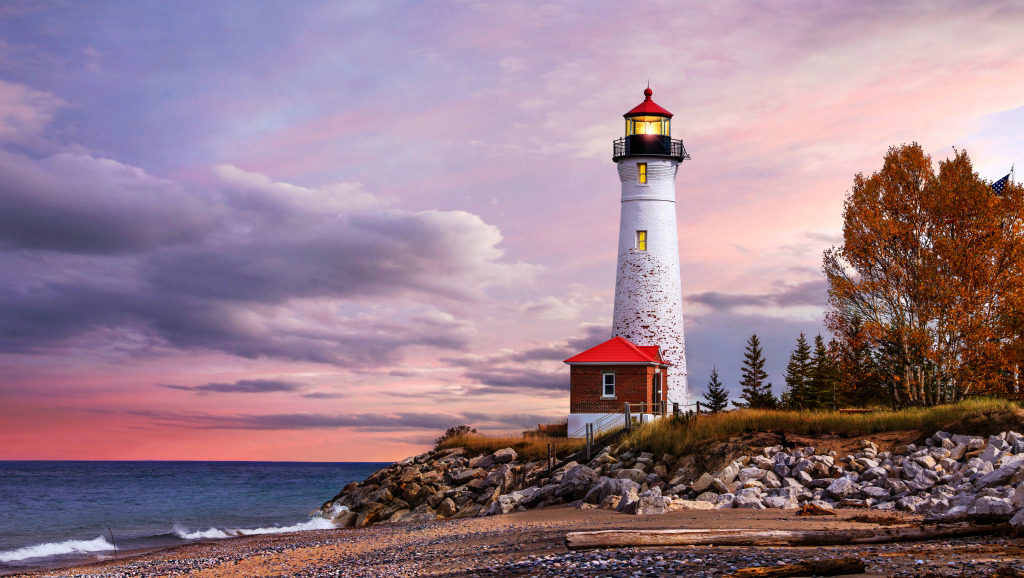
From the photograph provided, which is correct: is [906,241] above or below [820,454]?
above

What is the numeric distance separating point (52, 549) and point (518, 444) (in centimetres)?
1924

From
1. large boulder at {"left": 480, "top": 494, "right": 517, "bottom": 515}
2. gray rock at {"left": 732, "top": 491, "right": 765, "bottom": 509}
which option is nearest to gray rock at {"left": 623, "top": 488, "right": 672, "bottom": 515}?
gray rock at {"left": 732, "top": 491, "right": 765, "bottom": 509}

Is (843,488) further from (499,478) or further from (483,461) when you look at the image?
(483,461)

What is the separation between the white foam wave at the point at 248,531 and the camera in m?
31.0

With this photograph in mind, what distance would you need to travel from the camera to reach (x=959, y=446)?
20.4 m

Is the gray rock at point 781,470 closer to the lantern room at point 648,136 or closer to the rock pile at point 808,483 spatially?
the rock pile at point 808,483

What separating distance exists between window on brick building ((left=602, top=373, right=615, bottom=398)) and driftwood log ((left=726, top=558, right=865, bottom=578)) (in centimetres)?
2794

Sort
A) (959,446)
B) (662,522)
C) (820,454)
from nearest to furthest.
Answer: (662,522), (959,446), (820,454)

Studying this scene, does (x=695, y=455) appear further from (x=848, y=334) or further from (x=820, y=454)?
(x=848, y=334)

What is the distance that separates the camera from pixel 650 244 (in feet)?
133

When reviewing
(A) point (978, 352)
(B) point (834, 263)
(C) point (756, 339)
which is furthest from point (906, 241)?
(C) point (756, 339)

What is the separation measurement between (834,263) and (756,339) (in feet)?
72.5

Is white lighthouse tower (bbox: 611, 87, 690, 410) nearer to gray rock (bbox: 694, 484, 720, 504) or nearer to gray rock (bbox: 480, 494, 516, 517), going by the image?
gray rock (bbox: 480, 494, 516, 517)

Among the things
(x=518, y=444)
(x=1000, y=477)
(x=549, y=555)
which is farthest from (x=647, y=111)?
(x=549, y=555)
